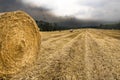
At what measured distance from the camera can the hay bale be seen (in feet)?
42.3

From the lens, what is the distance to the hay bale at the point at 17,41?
12891mm

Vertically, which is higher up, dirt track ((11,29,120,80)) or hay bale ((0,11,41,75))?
hay bale ((0,11,41,75))

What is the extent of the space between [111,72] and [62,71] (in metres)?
2.44

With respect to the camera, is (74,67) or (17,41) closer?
(17,41)

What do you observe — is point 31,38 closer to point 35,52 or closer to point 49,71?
point 35,52

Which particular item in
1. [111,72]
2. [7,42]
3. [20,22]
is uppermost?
[20,22]

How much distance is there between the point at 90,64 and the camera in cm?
1522

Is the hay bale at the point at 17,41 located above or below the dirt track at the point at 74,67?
above

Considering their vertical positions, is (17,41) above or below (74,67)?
above

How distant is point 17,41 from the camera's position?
45.9 feet

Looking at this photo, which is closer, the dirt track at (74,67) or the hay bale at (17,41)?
the hay bale at (17,41)

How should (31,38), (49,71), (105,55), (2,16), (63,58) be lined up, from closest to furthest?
(2,16)
(49,71)
(31,38)
(63,58)
(105,55)

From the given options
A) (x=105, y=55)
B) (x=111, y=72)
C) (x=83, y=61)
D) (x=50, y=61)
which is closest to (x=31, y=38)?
(x=50, y=61)

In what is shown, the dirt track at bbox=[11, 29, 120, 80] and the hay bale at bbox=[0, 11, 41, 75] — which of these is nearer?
the hay bale at bbox=[0, 11, 41, 75]
